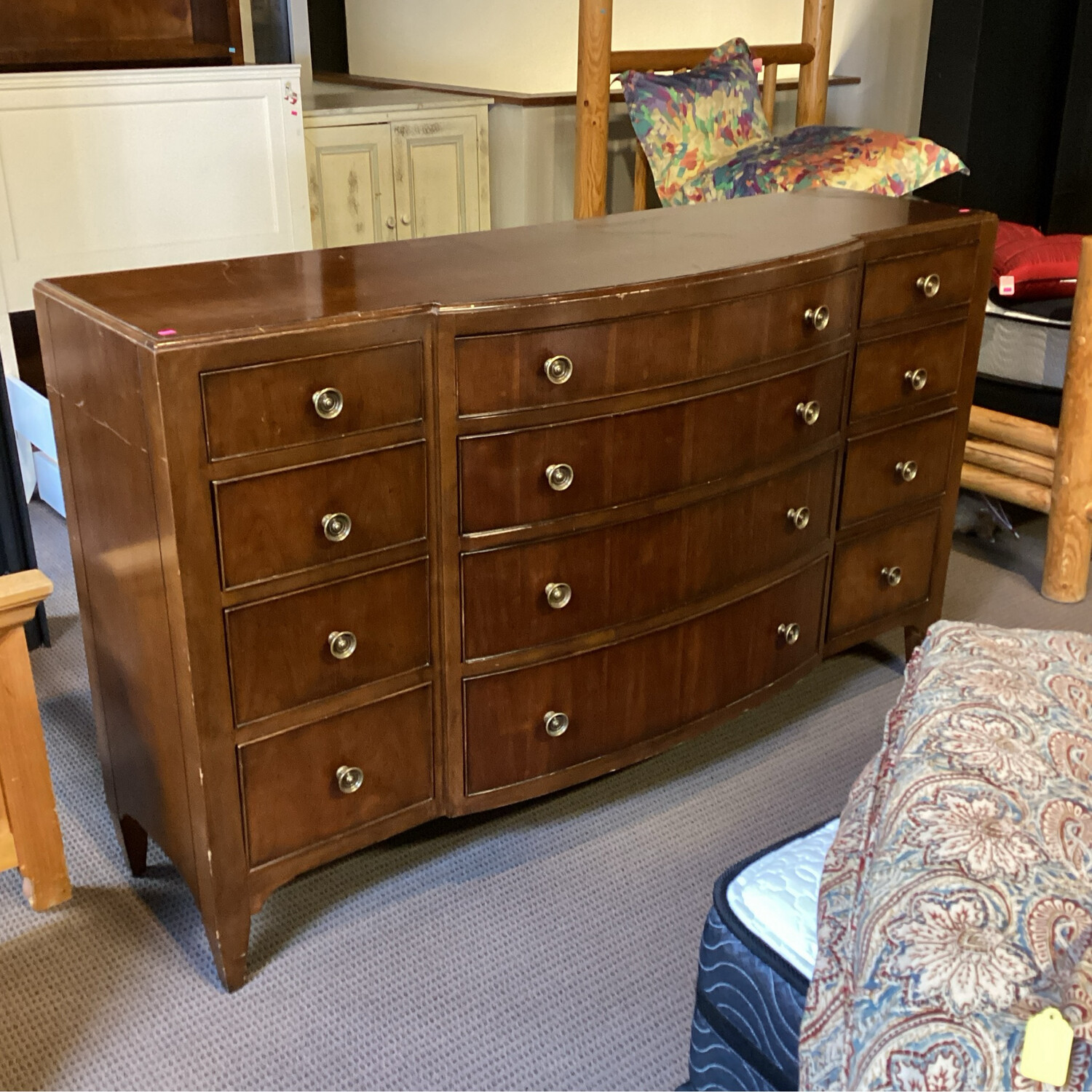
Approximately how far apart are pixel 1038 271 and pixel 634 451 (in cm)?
173

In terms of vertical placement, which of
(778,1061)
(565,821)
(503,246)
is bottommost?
(565,821)

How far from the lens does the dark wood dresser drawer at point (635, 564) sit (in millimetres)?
1677

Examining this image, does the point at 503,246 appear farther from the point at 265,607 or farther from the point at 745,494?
the point at 265,607

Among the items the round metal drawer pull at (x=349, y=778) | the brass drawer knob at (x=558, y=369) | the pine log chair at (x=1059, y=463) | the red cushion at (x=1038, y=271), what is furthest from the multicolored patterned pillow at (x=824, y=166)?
the round metal drawer pull at (x=349, y=778)

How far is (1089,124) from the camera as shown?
12.8 feet

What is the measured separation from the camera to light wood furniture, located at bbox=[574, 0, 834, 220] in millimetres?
3121

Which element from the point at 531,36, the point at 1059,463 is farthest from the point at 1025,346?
the point at 531,36

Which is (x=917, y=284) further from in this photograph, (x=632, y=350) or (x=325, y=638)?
(x=325, y=638)

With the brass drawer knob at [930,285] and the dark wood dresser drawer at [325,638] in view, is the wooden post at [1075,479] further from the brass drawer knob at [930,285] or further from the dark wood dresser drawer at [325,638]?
the dark wood dresser drawer at [325,638]

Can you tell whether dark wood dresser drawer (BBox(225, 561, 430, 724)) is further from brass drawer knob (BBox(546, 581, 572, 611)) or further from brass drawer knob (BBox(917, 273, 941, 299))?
brass drawer knob (BBox(917, 273, 941, 299))

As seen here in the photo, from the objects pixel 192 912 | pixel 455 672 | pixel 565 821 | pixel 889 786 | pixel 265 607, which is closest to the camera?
pixel 889 786

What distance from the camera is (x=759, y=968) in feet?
3.89

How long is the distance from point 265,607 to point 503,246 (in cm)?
71

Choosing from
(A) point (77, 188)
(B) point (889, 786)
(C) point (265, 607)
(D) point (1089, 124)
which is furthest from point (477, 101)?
(B) point (889, 786)
